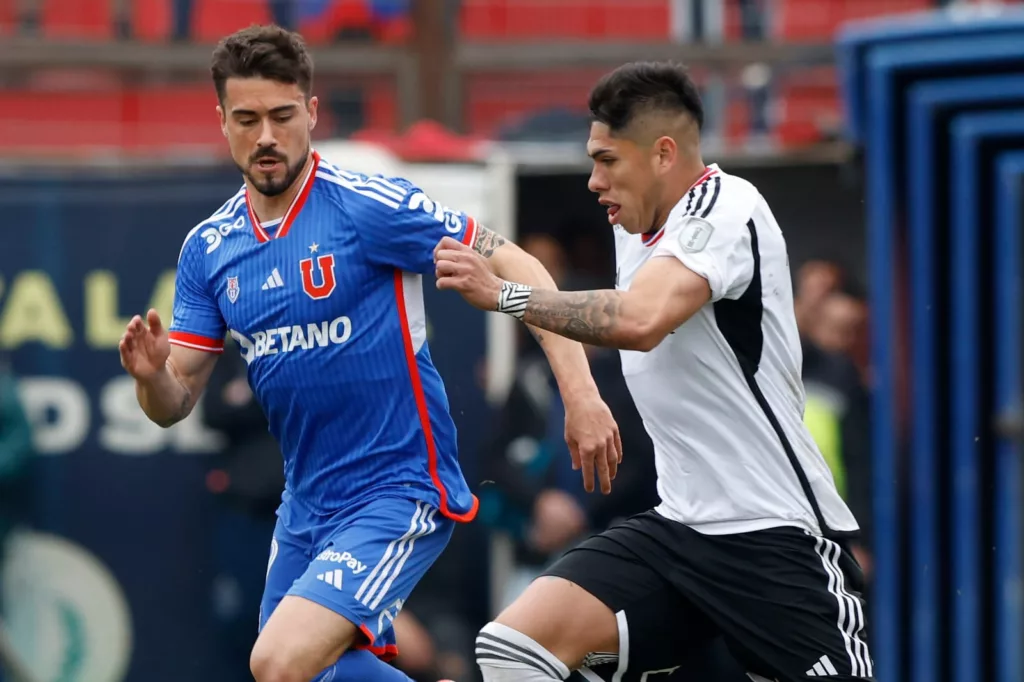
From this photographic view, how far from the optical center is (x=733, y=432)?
5.52 metres

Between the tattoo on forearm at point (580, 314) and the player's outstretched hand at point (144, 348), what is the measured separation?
1201 mm

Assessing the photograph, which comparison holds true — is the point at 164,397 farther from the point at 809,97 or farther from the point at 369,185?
the point at 809,97

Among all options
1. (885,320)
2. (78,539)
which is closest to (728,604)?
(885,320)

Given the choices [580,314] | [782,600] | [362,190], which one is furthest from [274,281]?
[782,600]

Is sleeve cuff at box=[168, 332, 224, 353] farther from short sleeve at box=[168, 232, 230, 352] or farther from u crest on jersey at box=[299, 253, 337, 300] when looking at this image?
u crest on jersey at box=[299, 253, 337, 300]

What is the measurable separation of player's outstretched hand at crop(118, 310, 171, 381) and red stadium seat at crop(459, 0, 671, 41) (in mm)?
5811

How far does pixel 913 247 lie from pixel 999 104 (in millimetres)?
837

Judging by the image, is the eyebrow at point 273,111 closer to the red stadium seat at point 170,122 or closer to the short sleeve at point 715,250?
the short sleeve at point 715,250

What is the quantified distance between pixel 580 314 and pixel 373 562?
3.32ft

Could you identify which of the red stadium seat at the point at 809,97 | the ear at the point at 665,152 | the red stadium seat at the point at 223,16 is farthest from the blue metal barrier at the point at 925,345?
the ear at the point at 665,152

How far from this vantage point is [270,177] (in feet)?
18.7

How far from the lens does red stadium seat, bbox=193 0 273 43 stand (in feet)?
35.6

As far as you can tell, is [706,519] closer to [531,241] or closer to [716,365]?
[716,365]

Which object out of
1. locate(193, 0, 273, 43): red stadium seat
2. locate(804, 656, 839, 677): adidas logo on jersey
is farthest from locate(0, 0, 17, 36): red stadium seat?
locate(804, 656, 839, 677): adidas logo on jersey
